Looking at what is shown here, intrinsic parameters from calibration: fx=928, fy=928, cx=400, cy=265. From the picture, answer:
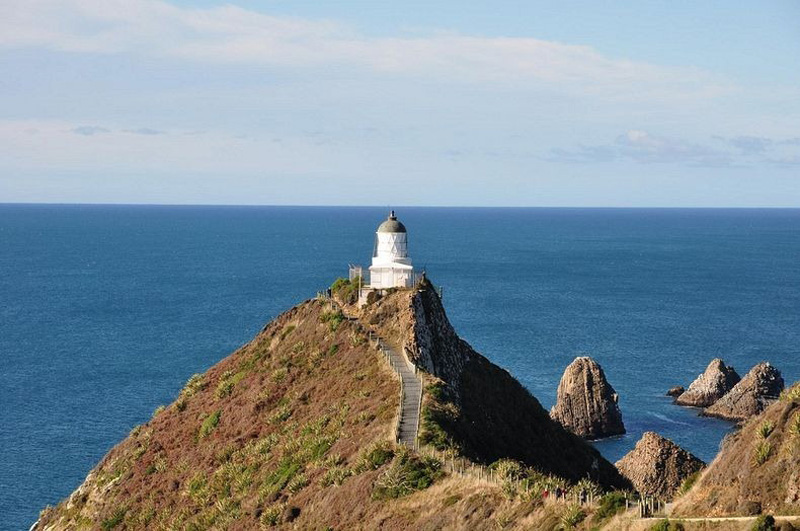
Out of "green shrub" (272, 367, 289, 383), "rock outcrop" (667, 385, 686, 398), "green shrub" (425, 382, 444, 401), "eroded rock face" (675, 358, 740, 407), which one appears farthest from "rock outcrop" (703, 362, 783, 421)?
"green shrub" (425, 382, 444, 401)

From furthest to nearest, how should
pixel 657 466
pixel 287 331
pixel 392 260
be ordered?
1. pixel 657 466
2. pixel 287 331
3. pixel 392 260

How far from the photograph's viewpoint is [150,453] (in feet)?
174

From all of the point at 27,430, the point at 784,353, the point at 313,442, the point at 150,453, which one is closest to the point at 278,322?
the point at 150,453

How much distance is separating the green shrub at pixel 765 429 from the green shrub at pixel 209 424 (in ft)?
116

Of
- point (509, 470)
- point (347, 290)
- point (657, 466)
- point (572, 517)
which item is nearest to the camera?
point (572, 517)

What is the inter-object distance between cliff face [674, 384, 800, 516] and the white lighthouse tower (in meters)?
35.1

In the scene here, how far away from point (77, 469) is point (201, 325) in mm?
68564

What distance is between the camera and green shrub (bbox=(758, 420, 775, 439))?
22828 millimetres

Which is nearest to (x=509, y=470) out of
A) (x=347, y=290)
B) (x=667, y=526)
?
(x=667, y=526)

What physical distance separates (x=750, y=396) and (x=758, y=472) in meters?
80.3

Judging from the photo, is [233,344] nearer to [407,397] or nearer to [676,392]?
[676,392]

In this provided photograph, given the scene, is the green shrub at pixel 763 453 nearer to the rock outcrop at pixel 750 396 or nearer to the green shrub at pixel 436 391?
the green shrub at pixel 436 391

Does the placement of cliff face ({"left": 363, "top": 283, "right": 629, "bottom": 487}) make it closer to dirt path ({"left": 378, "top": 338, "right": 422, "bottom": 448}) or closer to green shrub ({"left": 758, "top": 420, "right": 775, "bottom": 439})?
dirt path ({"left": 378, "top": 338, "right": 422, "bottom": 448})

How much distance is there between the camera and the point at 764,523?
820 inches
